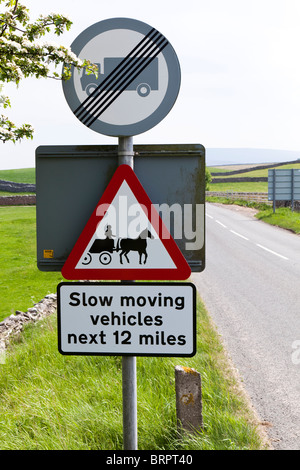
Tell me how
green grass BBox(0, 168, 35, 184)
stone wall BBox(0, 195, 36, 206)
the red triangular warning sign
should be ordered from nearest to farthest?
1. the red triangular warning sign
2. stone wall BBox(0, 195, 36, 206)
3. green grass BBox(0, 168, 35, 184)

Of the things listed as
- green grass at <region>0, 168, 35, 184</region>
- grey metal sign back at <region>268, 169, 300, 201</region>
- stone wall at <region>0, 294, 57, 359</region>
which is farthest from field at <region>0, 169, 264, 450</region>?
green grass at <region>0, 168, 35, 184</region>

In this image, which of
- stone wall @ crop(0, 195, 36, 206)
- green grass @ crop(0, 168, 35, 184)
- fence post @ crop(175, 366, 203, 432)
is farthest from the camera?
Answer: green grass @ crop(0, 168, 35, 184)

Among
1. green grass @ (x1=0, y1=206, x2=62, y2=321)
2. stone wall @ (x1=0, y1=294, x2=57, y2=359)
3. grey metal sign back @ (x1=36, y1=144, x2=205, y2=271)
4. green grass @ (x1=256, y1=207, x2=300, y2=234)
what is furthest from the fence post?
green grass @ (x1=256, y1=207, x2=300, y2=234)

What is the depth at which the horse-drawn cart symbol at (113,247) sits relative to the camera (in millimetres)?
2197

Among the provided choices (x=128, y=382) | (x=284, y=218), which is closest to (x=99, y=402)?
(x=128, y=382)

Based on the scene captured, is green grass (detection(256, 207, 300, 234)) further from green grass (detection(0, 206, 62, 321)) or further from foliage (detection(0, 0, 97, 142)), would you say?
foliage (detection(0, 0, 97, 142))

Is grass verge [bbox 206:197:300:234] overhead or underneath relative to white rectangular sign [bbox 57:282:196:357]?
underneath

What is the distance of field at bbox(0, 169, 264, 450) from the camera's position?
3.27 metres

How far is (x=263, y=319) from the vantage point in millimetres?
7492

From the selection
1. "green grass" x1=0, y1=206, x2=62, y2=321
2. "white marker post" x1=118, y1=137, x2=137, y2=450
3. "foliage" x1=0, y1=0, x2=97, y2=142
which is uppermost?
"foliage" x1=0, y1=0, x2=97, y2=142

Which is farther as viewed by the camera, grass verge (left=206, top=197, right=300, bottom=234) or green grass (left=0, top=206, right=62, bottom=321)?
grass verge (left=206, top=197, right=300, bottom=234)

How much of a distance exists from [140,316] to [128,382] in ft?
1.10

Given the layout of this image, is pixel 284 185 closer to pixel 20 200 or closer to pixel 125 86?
pixel 125 86

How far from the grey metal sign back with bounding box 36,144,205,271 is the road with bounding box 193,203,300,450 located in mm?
2423
